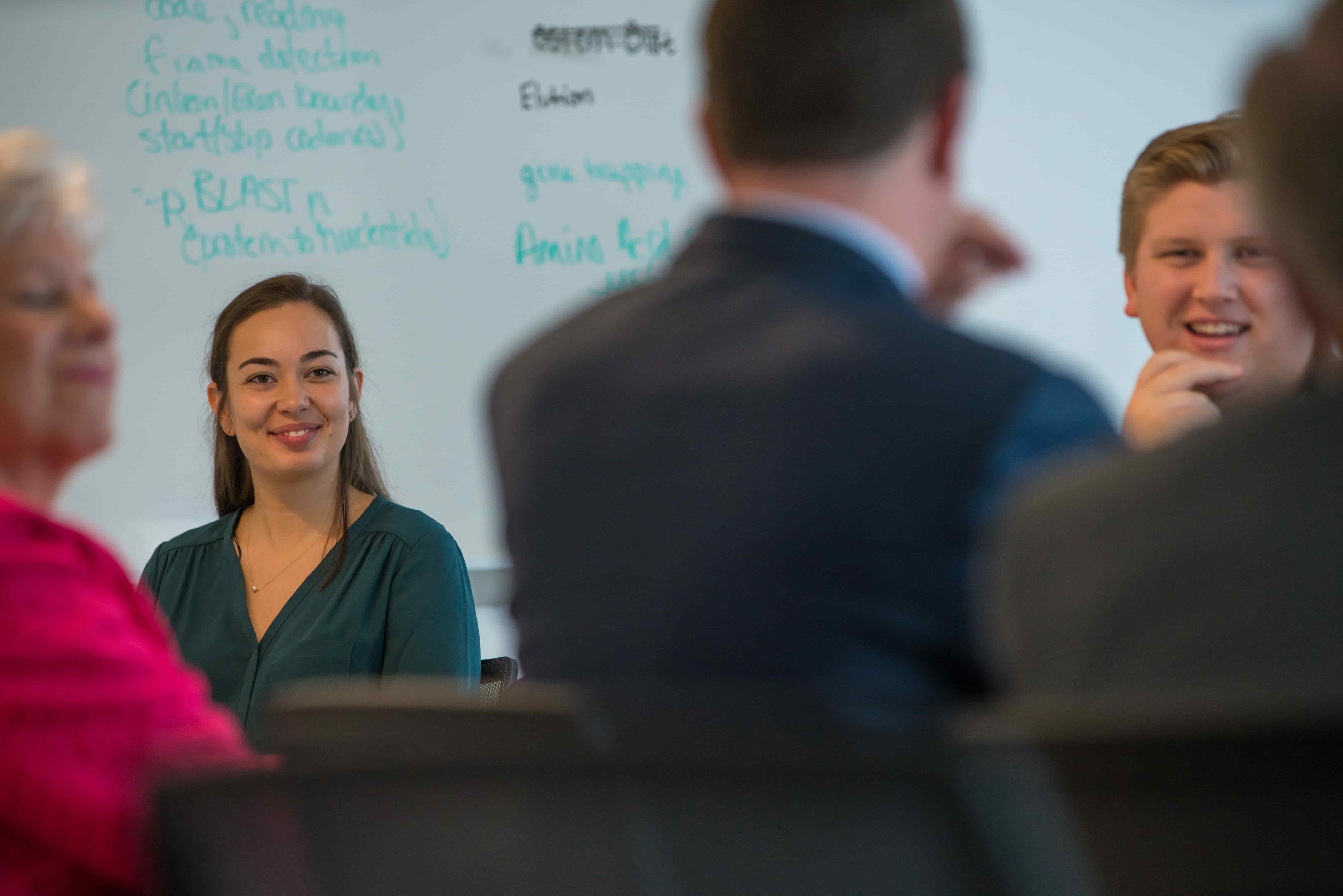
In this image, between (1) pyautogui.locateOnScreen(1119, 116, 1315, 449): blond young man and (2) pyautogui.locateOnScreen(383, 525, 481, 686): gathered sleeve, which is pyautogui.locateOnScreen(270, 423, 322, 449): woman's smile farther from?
(1) pyautogui.locateOnScreen(1119, 116, 1315, 449): blond young man

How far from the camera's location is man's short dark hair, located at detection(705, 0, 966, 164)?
3.19 ft

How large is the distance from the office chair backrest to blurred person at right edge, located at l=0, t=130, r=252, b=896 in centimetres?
141

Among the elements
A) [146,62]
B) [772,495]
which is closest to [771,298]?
[772,495]

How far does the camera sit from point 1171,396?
1.67m

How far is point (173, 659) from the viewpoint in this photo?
1000 mm

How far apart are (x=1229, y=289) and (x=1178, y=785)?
1.54 meters

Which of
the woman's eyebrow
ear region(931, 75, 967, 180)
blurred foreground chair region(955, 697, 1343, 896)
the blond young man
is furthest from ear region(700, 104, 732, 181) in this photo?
the woman's eyebrow

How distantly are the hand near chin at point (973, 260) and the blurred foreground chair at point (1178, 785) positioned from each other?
29.9 inches

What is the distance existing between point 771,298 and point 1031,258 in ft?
1.26

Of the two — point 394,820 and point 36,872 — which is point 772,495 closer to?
point 394,820

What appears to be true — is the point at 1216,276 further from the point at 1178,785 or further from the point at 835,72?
the point at 1178,785

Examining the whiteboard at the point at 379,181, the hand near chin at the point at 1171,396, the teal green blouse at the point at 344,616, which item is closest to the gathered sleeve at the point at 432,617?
the teal green blouse at the point at 344,616

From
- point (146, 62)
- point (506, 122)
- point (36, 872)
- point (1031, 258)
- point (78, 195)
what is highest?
point (146, 62)

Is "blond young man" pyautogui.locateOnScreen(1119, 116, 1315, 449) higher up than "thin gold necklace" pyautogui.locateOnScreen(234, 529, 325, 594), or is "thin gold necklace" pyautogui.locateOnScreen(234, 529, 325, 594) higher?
"blond young man" pyautogui.locateOnScreen(1119, 116, 1315, 449)
